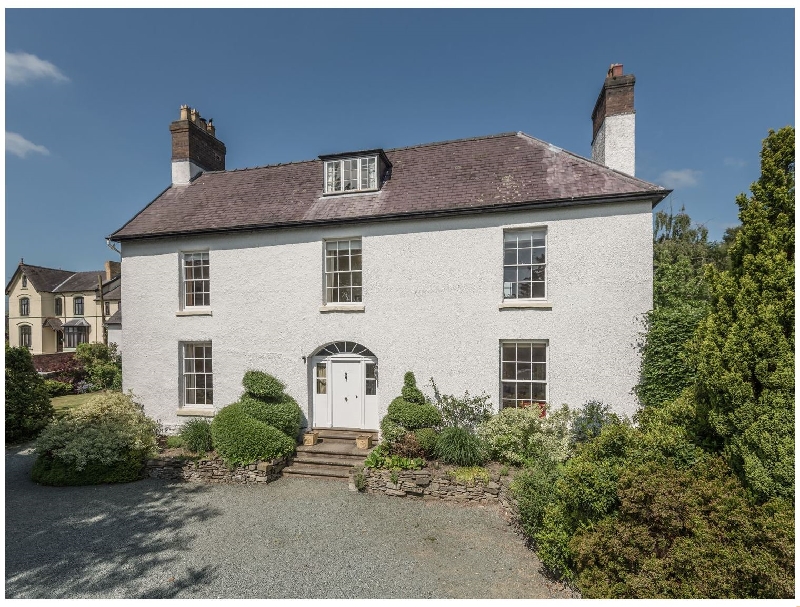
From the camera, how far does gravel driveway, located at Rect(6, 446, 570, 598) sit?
6.05m

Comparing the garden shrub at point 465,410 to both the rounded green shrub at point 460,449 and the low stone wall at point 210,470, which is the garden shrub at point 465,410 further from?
the low stone wall at point 210,470

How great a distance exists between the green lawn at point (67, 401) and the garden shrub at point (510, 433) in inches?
758

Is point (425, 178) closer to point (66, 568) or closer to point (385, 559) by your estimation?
point (385, 559)

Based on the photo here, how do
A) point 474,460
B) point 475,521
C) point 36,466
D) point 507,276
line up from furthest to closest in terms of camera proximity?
point 507,276
point 36,466
point 474,460
point 475,521

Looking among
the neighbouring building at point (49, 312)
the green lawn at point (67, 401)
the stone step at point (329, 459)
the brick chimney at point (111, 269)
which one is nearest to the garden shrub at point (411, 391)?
the stone step at point (329, 459)

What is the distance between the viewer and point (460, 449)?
9.74 metres

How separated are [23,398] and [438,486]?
613 inches

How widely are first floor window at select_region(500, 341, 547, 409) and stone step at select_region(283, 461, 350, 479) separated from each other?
4990 millimetres

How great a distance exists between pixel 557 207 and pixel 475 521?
836 centimetres

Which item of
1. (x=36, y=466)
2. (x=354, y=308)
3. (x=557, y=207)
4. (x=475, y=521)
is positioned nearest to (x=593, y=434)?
(x=475, y=521)

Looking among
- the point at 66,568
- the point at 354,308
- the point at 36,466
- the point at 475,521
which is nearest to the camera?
the point at 66,568

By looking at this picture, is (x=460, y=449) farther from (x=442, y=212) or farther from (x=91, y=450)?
(x=91, y=450)

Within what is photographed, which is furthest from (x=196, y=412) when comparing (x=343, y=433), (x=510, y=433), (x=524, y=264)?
(x=524, y=264)

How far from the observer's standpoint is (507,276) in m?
11.1
